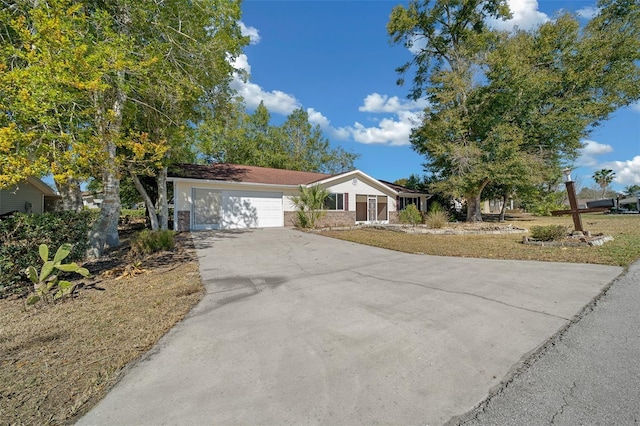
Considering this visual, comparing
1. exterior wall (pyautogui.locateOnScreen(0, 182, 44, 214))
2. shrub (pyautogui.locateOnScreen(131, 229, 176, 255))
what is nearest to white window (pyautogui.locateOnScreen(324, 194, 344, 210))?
shrub (pyautogui.locateOnScreen(131, 229, 176, 255))

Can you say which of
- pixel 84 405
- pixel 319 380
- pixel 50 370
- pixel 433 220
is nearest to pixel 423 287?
pixel 319 380

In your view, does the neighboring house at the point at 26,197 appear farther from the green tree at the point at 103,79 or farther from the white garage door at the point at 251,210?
the green tree at the point at 103,79

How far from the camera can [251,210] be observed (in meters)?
16.0

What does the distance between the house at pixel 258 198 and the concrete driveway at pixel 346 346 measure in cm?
976

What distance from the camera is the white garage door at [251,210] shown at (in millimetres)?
15227

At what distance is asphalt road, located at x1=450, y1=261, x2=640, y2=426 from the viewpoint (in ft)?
6.32

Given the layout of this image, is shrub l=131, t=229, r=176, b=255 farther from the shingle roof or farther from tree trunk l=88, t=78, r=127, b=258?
the shingle roof

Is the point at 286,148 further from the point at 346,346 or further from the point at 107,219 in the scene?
the point at 346,346

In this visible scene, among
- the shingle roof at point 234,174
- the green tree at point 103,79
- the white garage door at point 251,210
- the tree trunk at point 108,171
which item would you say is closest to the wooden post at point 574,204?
the green tree at point 103,79

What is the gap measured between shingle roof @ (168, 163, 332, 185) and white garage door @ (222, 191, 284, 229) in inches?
33.1

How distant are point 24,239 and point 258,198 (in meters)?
11.4

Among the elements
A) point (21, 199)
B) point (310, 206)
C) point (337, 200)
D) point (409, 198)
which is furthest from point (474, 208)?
point (21, 199)

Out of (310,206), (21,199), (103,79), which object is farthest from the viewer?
(21,199)

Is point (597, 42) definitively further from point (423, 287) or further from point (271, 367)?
point (271, 367)
